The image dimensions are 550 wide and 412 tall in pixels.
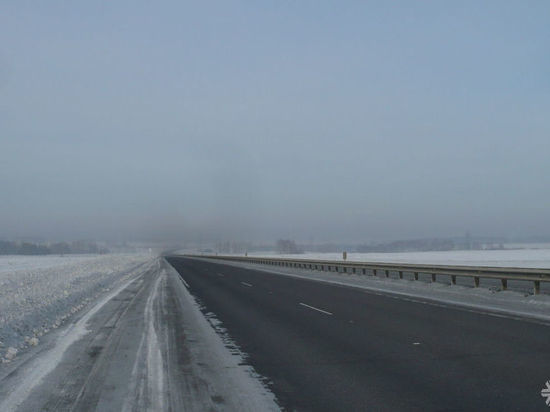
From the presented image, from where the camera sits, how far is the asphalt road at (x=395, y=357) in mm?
6684

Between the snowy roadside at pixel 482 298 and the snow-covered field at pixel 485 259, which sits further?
the snow-covered field at pixel 485 259

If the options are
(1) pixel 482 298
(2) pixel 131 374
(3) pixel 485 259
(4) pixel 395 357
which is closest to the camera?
(2) pixel 131 374

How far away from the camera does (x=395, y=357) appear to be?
923cm

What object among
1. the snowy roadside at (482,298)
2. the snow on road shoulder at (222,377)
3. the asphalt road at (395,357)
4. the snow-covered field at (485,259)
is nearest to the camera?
the snow on road shoulder at (222,377)

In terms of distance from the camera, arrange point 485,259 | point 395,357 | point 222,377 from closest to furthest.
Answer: point 222,377, point 395,357, point 485,259

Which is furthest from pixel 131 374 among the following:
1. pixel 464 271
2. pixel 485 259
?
pixel 485 259

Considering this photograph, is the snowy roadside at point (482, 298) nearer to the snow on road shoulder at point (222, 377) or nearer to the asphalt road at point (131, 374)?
the snow on road shoulder at point (222, 377)

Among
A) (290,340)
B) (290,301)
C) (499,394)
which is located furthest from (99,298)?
(499,394)

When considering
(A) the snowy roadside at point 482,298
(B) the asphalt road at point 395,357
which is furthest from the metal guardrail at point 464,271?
(B) the asphalt road at point 395,357

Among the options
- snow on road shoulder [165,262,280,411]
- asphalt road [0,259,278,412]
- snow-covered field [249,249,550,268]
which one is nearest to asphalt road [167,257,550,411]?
snow on road shoulder [165,262,280,411]

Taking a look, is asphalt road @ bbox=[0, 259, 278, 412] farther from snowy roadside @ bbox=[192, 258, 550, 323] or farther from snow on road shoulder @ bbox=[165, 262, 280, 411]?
snowy roadside @ bbox=[192, 258, 550, 323]

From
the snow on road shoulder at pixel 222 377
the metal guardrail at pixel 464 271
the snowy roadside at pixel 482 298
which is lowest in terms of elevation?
the snow on road shoulder at pixel 222 377

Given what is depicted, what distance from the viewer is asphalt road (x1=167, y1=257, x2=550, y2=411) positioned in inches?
263

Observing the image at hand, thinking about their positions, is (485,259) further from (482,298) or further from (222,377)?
(222,377)
